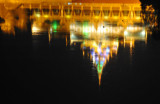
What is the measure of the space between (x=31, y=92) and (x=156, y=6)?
756cm

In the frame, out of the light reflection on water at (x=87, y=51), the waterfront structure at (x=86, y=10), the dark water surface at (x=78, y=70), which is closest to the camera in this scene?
the dark water surface at (x=78, y=70)

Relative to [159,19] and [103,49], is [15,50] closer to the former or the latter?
[103,49]

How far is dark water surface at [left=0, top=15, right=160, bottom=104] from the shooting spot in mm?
8508

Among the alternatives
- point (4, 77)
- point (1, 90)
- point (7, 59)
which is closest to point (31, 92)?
point (1, 90)

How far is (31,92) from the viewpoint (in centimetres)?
870

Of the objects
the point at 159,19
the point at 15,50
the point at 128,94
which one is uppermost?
the point at 159,19

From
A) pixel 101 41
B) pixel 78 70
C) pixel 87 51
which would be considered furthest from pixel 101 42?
pixel 78 70

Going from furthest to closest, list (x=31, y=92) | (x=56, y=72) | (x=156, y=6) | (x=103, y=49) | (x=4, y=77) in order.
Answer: (x=103, y=49)
(x=156, y=6)
(x=56, y=72)
(x=4, y=77)
(x=31, y=92)

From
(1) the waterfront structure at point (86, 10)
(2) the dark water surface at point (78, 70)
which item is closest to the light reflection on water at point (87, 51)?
(2) the dark water surface at point (78, 70)

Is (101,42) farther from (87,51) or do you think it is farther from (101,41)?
(87,51)

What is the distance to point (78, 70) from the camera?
1123 centimetres

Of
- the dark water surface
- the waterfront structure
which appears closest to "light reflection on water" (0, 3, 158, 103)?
the dark water surface

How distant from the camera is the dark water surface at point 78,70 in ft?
27.9

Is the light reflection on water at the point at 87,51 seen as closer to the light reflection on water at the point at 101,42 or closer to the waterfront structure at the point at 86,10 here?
the light reflection on water at the point at 101,42
